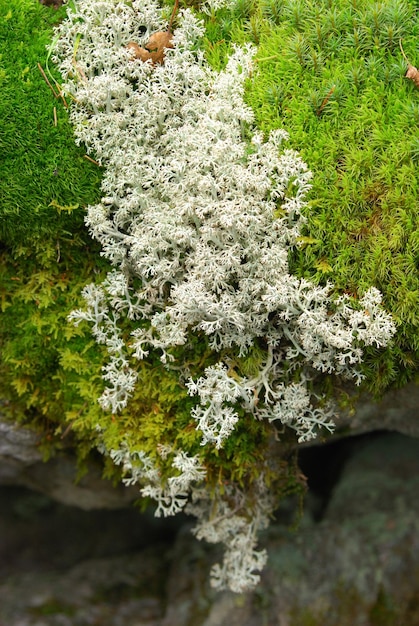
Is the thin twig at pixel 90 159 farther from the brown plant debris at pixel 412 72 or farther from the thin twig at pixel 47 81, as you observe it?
the brown plant debris at pixel 412 72

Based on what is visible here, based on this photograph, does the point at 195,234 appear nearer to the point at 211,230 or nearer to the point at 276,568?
the point at 211,230

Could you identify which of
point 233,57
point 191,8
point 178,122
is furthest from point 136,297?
point 191,8

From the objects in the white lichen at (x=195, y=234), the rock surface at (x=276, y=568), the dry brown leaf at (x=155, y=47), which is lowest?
the rock surface at (x=276, y=568)

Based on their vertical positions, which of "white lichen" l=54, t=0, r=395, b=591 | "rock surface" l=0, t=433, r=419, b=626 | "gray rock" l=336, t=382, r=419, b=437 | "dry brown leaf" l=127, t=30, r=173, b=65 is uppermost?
"dry brown leaf" l=127, t=30, r=173, b=65

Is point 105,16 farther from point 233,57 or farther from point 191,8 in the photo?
point 233,57

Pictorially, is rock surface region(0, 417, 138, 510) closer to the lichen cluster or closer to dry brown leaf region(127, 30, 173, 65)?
the lichen cluster

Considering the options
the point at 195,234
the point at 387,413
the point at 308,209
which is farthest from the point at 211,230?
the point at 387,413

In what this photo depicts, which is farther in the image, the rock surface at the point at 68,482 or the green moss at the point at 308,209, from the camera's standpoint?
the rock surface at the point at 68,482

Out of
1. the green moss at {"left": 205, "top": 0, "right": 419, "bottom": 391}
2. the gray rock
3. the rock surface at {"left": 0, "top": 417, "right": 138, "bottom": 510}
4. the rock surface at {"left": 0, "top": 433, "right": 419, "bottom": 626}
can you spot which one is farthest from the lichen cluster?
the rock surface at {"left": 0, "top": 433, "right": 419, "bottom": 626}

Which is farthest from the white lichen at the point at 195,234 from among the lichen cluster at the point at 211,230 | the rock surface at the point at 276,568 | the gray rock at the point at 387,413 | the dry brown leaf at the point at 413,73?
the rock surface at the point at 276,568
